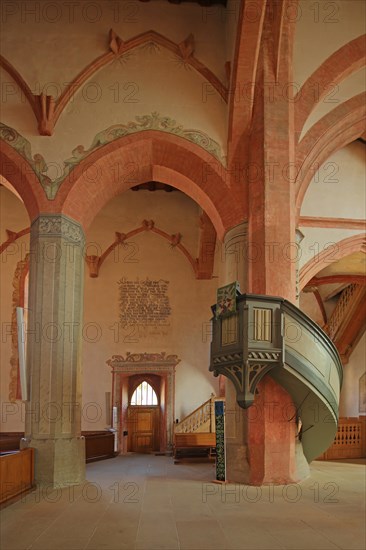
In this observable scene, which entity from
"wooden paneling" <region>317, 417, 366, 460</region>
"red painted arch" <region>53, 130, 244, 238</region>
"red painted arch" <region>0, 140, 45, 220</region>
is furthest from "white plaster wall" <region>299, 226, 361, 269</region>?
"red painted arch" <region>0, 140, 45, 220</region>

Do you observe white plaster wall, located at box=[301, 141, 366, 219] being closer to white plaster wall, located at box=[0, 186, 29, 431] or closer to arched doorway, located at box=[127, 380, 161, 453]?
arched doorway, located at box=[127, 380, 161, 453]

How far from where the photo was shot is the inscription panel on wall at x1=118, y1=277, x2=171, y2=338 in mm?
17156

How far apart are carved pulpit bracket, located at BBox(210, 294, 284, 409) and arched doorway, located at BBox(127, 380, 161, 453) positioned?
9.16 meters

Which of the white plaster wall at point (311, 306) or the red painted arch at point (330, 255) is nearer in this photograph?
the red painted arch at point (330, 255)

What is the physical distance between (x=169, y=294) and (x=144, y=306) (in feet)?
2.76

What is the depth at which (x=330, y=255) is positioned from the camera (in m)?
13.1

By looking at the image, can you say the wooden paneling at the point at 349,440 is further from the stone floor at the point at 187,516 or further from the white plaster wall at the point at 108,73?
the white plaster wall at the point at 108,73

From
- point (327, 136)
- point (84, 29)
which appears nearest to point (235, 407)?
point (327, 136)

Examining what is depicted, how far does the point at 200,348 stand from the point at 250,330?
8603 millimetres

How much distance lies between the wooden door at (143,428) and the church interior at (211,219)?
6.93 ft

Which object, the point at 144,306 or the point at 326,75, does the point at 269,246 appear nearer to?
the point at 326,75

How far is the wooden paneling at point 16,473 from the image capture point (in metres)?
8.34

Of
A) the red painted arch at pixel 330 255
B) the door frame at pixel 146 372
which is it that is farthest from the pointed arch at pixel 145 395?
the red painted arch at pixel 330 255

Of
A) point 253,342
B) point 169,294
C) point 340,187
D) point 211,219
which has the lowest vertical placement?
point 253,342
